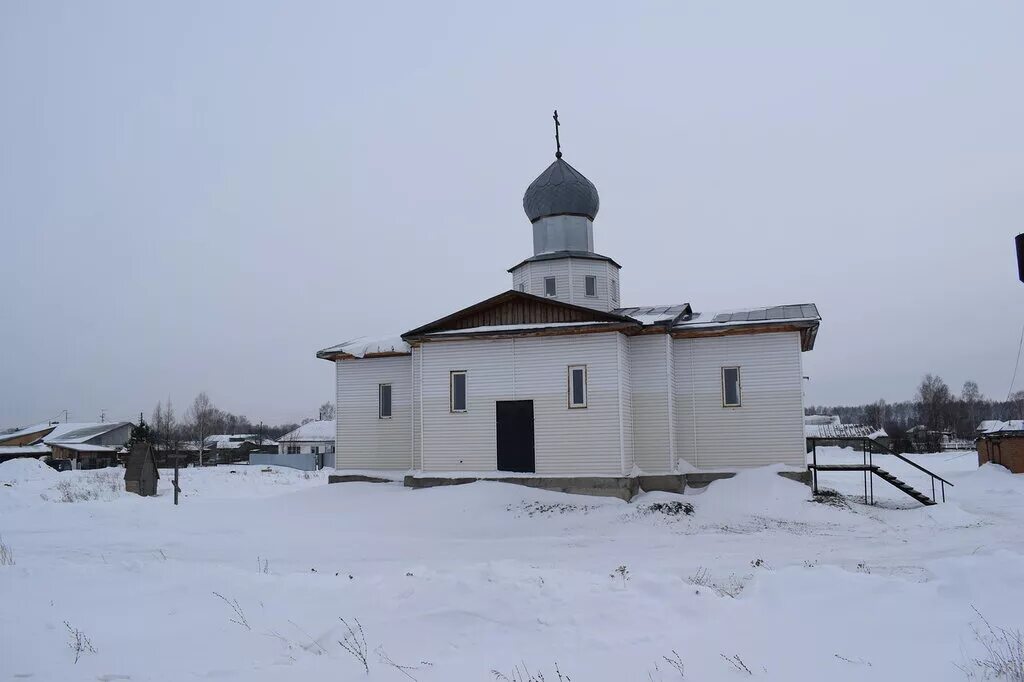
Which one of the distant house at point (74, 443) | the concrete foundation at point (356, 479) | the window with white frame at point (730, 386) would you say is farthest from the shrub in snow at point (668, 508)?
the distant house at point (74, 443)

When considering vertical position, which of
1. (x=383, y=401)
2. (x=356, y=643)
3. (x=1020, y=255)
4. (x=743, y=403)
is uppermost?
(x=1020, y=255)

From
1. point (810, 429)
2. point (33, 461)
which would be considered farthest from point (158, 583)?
point (810, 429)

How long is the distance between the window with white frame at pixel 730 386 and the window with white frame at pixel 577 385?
4.28 metres

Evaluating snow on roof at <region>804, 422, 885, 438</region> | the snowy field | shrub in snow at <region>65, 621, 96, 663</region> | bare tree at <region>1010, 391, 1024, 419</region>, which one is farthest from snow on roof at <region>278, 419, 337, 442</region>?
bare tree at <region>1010, 391, 1024, 419</region>

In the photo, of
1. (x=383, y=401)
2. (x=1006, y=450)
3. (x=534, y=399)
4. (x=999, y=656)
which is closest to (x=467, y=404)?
(x=534, y=399)

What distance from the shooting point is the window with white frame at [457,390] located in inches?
810

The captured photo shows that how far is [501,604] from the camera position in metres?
8.40

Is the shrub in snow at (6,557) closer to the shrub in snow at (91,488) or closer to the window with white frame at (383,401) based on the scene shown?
the window with white frame at (383,401)

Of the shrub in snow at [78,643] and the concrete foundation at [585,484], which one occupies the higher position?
the concrete foundation at [585,484]

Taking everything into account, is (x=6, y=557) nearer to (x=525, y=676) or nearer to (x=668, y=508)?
(x=525, y=676)

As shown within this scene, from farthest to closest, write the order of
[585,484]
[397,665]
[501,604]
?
[585,484] < [501,604] < [397,665]

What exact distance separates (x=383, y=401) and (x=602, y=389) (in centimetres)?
735

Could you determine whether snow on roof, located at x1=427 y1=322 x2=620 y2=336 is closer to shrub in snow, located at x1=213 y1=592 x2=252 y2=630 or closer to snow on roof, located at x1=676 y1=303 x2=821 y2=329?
snow on roof, located at x1=676 y1=303 x2=821 y2=329

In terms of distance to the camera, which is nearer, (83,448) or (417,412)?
(417,412)
